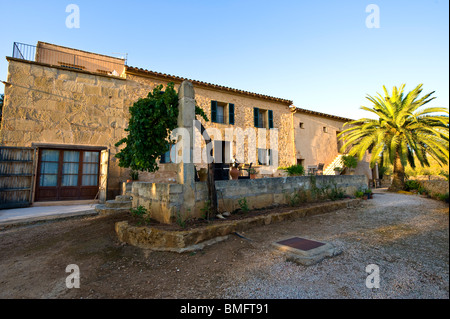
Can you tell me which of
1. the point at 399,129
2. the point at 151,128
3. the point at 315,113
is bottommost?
the point at 151,128

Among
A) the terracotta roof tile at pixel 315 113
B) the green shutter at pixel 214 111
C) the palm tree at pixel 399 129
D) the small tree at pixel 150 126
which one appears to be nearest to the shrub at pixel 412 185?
the palm tree at pixel 399 129

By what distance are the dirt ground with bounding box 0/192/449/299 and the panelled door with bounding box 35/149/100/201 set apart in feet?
12.5

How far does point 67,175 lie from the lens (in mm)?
8203

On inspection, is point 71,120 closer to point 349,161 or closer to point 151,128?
point 151,128

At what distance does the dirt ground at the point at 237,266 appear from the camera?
2.29 m

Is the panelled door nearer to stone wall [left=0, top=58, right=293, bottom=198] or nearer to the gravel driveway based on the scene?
stone wall [left=0, top=58, right=293, bottom=198]

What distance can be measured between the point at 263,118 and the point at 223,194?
9.95m

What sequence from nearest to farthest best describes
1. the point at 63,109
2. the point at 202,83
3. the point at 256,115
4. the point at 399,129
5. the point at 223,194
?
the point at 223,194 < the point at 63,109 < the point at 399,129 < the point at 202,83 < the point at 256,115

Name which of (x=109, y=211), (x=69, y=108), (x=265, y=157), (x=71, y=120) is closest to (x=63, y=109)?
(x=69, y=108)

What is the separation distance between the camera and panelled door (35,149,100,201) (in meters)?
7.84

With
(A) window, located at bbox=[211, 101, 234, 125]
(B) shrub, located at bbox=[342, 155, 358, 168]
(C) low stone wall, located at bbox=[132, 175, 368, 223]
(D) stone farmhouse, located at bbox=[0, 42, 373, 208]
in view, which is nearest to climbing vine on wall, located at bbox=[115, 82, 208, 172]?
→ (C) low stone wall, located at bbox=[132, 175, 368, 223]

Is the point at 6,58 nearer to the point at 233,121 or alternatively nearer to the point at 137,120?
the point at 137,120

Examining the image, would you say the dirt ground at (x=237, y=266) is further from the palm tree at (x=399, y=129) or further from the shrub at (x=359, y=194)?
the palm tree at (x=399, y=129)

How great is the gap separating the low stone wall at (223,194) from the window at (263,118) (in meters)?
6.99
